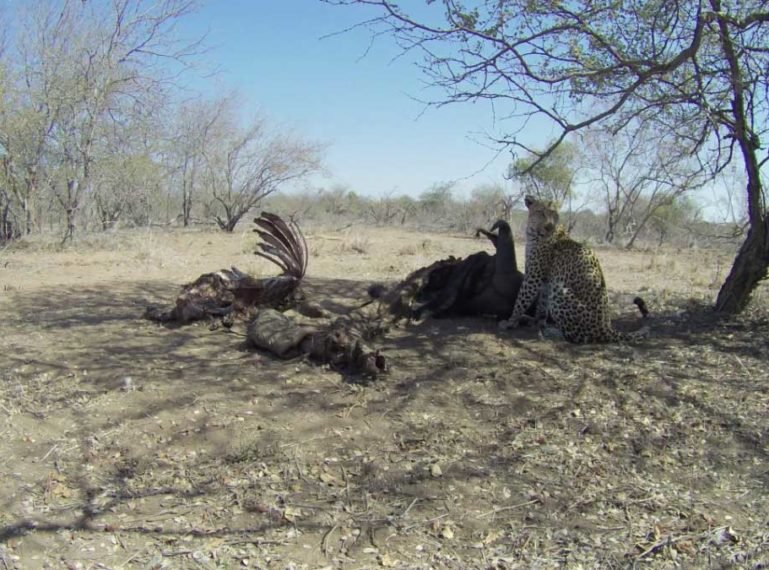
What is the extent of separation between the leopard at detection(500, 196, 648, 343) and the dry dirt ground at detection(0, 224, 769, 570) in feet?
0.83

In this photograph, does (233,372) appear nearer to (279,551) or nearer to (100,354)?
(100,354)

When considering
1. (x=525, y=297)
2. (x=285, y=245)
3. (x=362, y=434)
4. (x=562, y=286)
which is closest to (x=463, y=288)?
(x=525, y=297)

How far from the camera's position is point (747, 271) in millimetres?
6164

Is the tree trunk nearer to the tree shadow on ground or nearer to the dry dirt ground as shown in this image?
the dry dirt ground

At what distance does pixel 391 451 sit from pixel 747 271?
14.3 ft

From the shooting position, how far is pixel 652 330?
612 cm

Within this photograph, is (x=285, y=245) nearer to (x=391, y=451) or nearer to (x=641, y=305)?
(x=391, y=451)

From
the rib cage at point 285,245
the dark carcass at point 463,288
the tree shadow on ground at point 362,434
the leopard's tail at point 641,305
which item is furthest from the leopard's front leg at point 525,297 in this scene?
the rib cage at point 285,245

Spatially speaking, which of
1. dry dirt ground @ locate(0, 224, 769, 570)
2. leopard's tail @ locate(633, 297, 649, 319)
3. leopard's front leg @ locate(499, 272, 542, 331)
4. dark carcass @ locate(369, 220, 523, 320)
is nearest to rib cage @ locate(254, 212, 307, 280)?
dark carcass @ locate(369, 220, 523, 320)

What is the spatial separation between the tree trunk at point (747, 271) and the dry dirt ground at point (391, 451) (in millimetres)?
348

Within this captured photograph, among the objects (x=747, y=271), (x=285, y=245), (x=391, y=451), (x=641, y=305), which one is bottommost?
(x=391, y=451)

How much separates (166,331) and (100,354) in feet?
2.48

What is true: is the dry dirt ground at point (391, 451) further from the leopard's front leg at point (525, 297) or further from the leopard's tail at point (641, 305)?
the leopard's tail at point (641, 305)

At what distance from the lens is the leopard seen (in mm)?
5641
